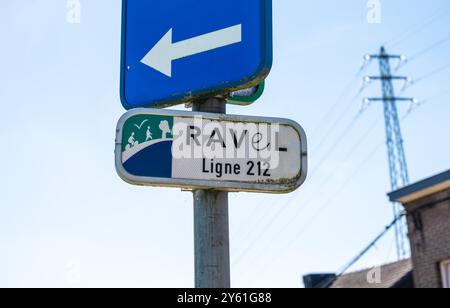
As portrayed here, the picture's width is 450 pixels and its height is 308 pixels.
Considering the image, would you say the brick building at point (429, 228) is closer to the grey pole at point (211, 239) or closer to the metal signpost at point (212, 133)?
the metal signpost at point (212, 133)

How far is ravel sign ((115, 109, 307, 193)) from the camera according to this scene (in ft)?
9.26

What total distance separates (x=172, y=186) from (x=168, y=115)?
256mm

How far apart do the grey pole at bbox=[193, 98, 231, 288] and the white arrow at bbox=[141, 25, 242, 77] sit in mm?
551

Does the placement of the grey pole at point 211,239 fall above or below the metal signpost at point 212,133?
below

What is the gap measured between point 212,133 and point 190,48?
1.30 feet

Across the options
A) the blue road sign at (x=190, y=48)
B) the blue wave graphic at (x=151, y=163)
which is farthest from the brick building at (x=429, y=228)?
the blue wave graphic at (x=151, y=163)

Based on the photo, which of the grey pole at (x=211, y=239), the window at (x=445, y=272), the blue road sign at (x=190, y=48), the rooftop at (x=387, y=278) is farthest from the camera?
the rooftop at (x=387, y=278)

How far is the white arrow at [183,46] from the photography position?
119 inches

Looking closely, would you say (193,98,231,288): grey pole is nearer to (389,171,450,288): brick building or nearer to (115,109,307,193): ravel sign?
(115,109,307,193): ravel sign

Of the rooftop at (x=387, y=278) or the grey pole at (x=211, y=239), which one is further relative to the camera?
the rooftop at (x=387, y=278)

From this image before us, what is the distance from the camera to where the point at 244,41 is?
298 cm

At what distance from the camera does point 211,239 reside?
111 inches

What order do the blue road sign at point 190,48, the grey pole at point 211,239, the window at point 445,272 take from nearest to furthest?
the grey pole at point 211,239 < the blue road sign at point 190,48 < the window at point 445,272
